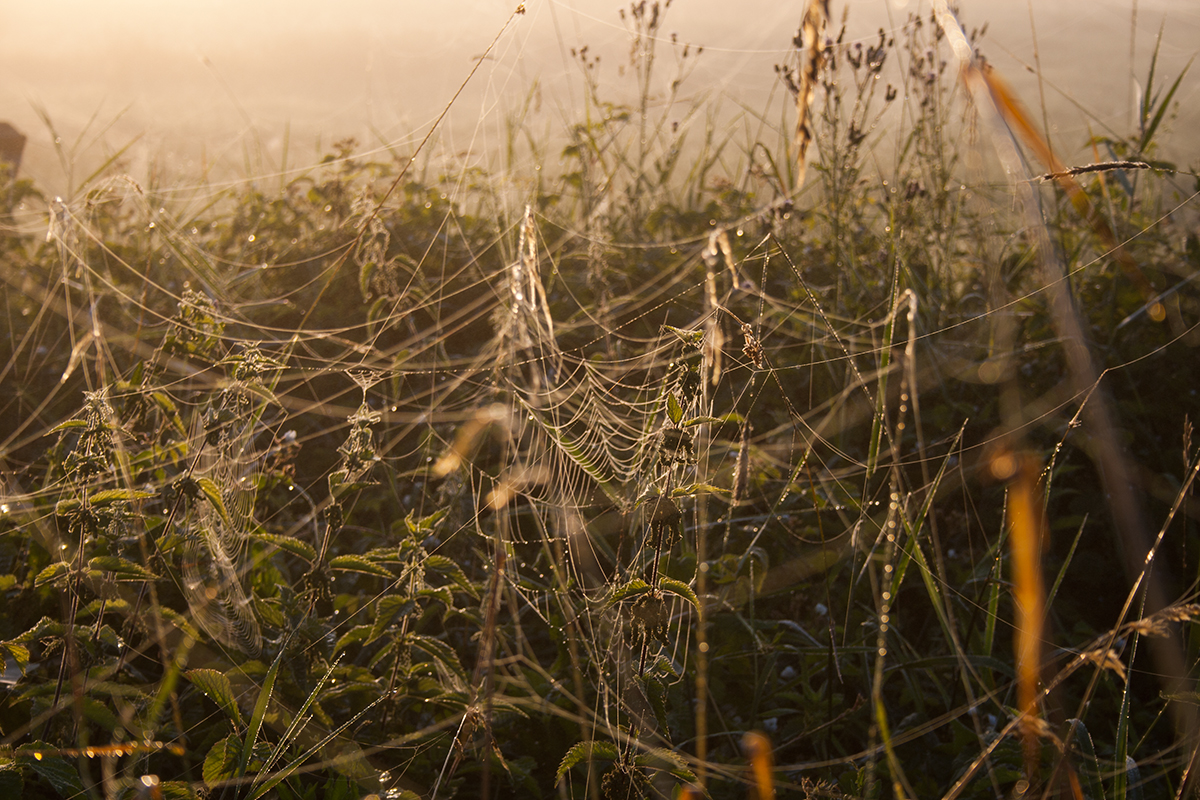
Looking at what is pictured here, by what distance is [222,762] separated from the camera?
112 cm

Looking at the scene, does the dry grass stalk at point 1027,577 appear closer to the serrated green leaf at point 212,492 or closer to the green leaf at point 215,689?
the green leaf at point 215,689

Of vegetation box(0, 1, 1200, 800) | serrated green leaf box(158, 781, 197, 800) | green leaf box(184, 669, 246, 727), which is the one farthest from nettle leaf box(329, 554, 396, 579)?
serrated green leaf box(158, 781, 197, 800)

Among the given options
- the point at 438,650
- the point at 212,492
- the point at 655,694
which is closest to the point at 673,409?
the point at 655,694

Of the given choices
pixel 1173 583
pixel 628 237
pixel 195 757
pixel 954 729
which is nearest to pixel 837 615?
pixel 954 729

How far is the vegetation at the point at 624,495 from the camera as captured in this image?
1275mm

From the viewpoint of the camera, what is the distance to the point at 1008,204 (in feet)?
8.89

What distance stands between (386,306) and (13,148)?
284cm

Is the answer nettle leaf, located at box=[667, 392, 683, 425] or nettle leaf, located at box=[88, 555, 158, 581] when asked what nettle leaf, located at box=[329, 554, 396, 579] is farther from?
nettle leaf, located at box=[667, 392, 683, 425]

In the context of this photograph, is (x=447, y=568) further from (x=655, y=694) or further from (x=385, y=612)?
(x=655, y=694)

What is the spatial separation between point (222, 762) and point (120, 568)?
41cm

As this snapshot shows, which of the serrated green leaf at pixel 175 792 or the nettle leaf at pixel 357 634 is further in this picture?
the nettle leaf at pixel 357 634

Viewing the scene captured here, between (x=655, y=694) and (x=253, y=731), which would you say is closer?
(x=253, y=731)

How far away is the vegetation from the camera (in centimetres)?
128

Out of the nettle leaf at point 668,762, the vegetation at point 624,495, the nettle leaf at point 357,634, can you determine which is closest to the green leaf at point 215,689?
the vegetation at point 624,495
